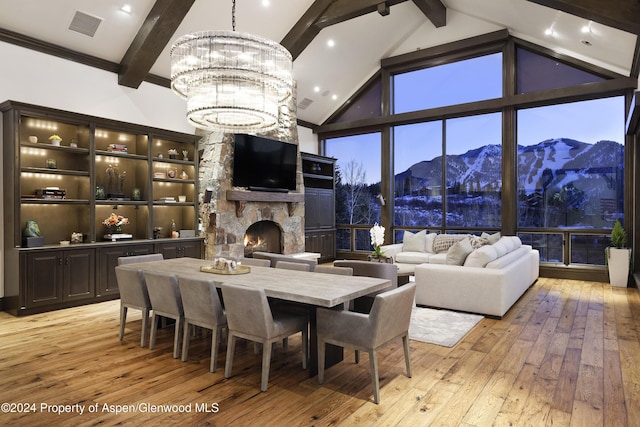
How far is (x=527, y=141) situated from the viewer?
8023 millimetres

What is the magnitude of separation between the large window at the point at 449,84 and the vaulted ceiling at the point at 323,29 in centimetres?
56

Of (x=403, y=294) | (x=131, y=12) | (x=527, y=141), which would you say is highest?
(x=131, y=12)

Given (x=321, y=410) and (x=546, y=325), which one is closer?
(x=321, y=410)

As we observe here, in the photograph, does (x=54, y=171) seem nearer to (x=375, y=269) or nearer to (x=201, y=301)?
(x=201, y=301)

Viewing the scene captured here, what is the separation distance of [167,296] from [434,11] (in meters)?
7.17

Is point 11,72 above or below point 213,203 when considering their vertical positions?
above

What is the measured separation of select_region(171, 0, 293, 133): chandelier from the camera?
3551mm

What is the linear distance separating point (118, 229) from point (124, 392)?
372 cm

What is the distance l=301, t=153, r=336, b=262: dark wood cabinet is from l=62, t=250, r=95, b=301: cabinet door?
4.65 metres

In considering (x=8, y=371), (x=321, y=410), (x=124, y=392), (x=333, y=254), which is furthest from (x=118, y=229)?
(x=333, y=254)

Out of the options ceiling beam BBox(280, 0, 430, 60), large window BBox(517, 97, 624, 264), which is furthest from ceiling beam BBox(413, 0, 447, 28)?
large window BBox(517, 97, 624, 264)

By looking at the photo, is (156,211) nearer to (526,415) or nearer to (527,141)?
(526,415)

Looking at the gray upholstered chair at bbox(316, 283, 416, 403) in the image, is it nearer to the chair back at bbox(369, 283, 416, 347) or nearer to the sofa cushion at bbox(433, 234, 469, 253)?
the chair back at bbox(369, 283, 416, 347)

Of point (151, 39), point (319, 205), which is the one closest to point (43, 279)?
point (151, 39)
